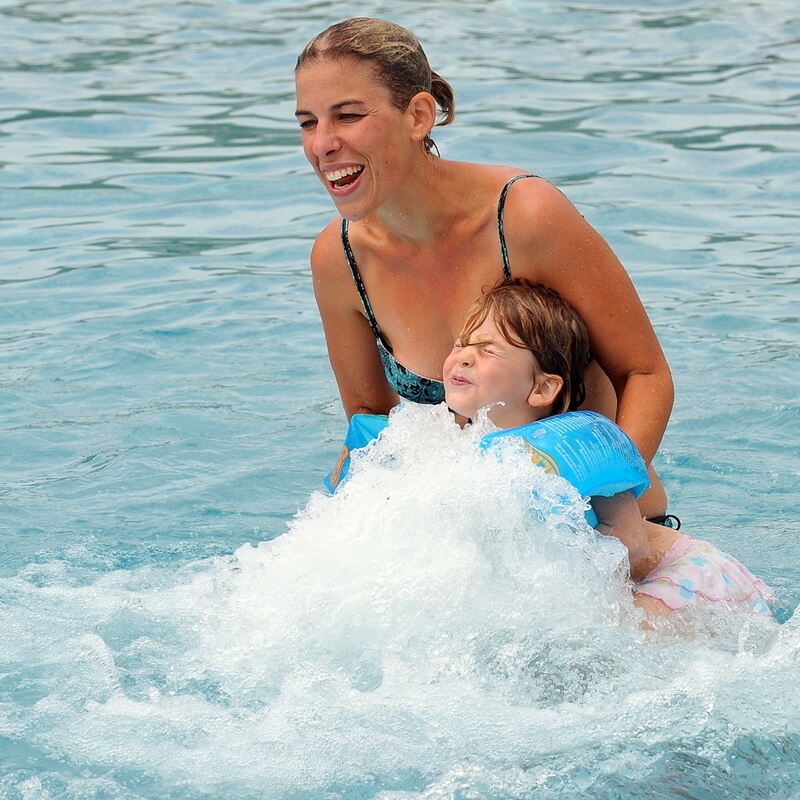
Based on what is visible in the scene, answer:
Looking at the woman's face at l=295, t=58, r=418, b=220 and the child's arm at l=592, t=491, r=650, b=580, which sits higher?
the woman's face at l=295, t=58, r=418, b=220

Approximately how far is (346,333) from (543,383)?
841mm

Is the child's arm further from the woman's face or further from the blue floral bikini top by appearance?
the woman's face

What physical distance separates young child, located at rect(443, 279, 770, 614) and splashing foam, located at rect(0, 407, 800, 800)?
108mm

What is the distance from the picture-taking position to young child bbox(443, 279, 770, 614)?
3709 mm

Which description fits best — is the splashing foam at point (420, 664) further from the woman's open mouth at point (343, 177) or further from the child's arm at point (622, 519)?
the woman's open mouth at point (343, 177)

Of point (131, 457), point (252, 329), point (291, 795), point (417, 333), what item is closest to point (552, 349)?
point (417, 333)

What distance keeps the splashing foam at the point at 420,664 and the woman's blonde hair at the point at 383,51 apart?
35.4 inches

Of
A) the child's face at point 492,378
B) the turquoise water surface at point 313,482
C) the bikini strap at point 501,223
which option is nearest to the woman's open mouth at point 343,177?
the bikini strap at point 501,223

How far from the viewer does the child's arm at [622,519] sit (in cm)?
353

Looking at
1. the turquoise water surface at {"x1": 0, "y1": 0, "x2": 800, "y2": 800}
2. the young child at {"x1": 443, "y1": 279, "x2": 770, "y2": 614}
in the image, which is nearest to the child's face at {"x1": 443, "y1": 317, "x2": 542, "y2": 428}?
the young child at {"x1": 443, "y1": 279, "x2": 770, "y2": 614}

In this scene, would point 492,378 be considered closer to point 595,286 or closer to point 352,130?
point 595,286

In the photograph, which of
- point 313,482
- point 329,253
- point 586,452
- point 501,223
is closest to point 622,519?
point 586,452

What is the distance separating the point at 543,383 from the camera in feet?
Answer: 12.5

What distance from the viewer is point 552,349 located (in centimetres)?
379
